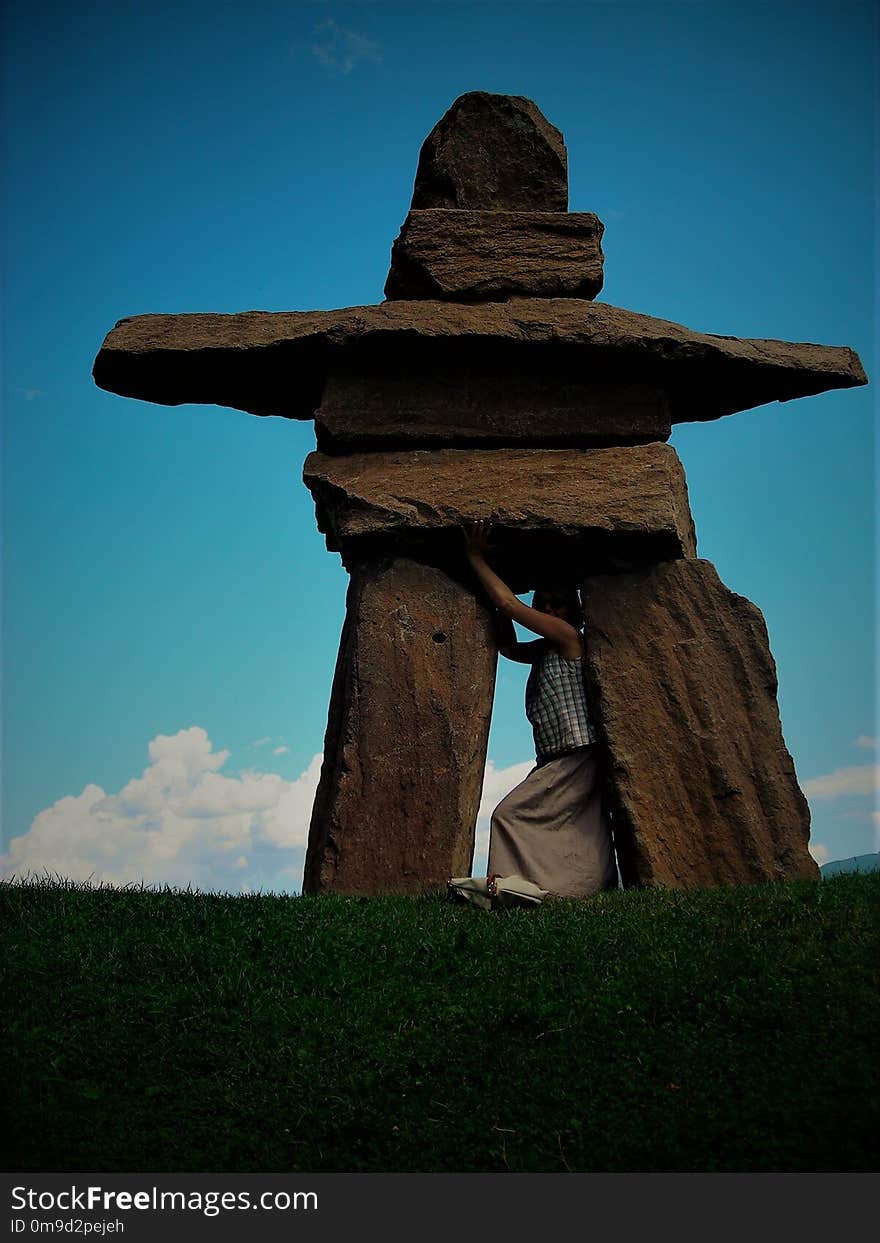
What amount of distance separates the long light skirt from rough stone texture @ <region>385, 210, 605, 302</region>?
333 centimetres

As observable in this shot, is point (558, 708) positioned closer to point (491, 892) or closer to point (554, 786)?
point (554, 786)

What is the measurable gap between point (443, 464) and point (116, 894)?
11.7 ft

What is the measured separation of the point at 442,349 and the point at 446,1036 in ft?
15.8

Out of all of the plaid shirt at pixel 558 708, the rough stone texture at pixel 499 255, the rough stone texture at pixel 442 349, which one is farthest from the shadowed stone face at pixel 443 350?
the plaid shirt at pixel 558 708

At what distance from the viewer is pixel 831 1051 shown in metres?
5.71

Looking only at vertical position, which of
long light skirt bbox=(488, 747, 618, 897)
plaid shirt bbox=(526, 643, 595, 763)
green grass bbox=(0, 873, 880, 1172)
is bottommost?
green grass bbox=(0, 873, 880, 1172)

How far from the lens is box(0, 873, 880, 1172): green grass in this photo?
5.34 meters

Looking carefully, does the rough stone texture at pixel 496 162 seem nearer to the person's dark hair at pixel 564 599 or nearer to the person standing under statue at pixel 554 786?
the person standing under statue at pixel 554 786

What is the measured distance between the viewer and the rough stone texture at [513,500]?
344 inches

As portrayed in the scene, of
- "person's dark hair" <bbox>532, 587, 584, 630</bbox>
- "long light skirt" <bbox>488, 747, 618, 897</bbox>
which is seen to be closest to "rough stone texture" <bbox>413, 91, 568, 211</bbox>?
"person's dark hair" <bbox>532, 587, 584, 630</bbox>

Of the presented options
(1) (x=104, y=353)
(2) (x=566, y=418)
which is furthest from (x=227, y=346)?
(2) (x=566, y=418)

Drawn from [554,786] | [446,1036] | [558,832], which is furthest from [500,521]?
[446,1036]

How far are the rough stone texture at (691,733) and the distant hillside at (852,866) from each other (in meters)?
0.33

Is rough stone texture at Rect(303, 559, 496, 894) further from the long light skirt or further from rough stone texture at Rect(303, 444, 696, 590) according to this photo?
rough stone texture at Rect(303, 444, 696, 590)
